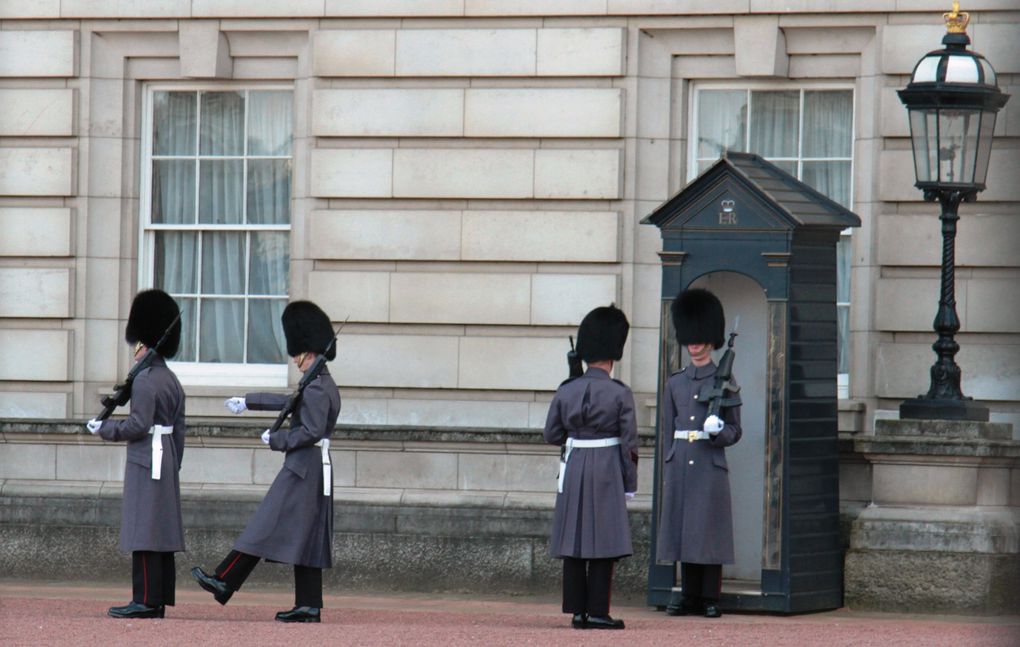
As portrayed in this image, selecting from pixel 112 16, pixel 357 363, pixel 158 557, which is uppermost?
pixel 112 16

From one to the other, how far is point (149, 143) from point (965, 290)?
471cm

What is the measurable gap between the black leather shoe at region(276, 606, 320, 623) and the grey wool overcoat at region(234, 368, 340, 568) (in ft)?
0.65

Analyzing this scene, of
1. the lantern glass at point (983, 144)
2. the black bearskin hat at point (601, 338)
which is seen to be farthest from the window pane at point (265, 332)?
the lantern glass at point (983, 144)

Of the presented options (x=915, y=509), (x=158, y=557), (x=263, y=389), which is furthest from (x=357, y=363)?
(x=915, y=509)

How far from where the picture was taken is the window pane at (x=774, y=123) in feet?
38.5

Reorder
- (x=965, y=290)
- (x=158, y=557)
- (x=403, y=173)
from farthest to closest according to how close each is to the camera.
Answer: (x=403, y=173) → (x=965, y=290) → (x=158, y=557)

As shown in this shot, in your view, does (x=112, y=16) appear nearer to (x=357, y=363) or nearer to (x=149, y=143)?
(x=149, y=143)

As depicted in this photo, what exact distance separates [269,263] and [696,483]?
11.3 ft

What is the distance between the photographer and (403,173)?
39.4 ft

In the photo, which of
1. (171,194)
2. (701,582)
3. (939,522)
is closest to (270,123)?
(171,194)

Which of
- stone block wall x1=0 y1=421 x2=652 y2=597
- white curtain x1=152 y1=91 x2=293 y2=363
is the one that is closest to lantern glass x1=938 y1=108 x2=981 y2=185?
stone block wall x1=0 y1=421 x2=652 y2=597

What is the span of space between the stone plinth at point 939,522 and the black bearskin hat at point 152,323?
3362 millimetres

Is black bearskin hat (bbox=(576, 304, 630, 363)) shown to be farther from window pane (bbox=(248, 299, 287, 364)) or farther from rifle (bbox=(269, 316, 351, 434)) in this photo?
window pane (bbox=(248, 299, 287, 364))

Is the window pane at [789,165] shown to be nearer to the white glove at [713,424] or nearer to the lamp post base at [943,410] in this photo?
the lamp post base at [943,410]
